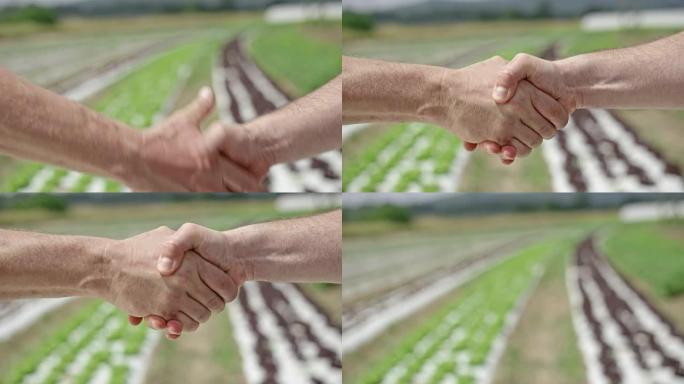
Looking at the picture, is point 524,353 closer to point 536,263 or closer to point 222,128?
point 536,263

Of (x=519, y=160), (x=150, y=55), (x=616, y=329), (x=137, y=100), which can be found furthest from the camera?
(x=616, y=329)

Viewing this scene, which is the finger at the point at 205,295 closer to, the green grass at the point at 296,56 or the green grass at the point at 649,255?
the green grass at the point at 296,56

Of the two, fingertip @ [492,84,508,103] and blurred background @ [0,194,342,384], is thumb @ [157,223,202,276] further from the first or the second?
blurred background @ [0,194,342,384]

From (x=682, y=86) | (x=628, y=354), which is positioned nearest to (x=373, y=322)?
(x=628, y=354)

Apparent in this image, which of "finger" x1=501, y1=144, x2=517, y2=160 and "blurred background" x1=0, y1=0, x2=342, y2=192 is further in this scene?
"blurred background" x1=0, y1=0, x2=342, y2=192

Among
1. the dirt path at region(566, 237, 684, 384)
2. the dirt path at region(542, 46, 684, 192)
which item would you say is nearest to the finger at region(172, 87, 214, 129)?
the dirt path at region(542, 46, 684, 192)

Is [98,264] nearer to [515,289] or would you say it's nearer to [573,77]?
[573,77]

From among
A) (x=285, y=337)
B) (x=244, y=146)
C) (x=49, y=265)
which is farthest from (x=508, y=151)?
(x=285, y=337)
